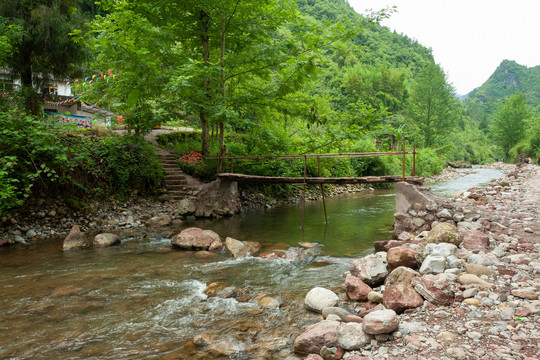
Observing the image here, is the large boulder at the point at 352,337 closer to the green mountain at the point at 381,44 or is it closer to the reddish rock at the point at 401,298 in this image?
the reddish rock at the point at 401,298

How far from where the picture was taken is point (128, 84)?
10156 millimetres

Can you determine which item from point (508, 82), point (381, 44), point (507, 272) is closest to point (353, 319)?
point (507, 272)

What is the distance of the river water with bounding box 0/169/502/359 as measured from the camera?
3391 mm

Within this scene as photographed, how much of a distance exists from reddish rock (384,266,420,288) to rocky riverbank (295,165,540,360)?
1 centimetres

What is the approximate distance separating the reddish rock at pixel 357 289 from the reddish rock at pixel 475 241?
196 cm

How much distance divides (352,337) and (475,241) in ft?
10.9

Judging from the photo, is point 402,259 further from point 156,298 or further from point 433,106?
point 433,106

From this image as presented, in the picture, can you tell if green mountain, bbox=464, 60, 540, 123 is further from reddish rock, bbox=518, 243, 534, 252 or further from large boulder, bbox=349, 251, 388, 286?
large boulder, bbox=349, 251, 388, 286

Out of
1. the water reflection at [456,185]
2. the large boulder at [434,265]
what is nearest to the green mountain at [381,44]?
the water reflection at [456,185]

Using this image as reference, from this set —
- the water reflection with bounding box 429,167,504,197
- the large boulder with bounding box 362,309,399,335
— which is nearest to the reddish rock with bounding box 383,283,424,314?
the large boulder with bounding box 362,309,399,335

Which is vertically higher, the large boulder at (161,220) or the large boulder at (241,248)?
the large boulder at (161,220)

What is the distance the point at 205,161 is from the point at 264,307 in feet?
31.7

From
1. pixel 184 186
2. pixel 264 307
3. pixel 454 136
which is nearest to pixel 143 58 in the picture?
pixel 184 186

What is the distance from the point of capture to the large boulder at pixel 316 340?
3.13m
